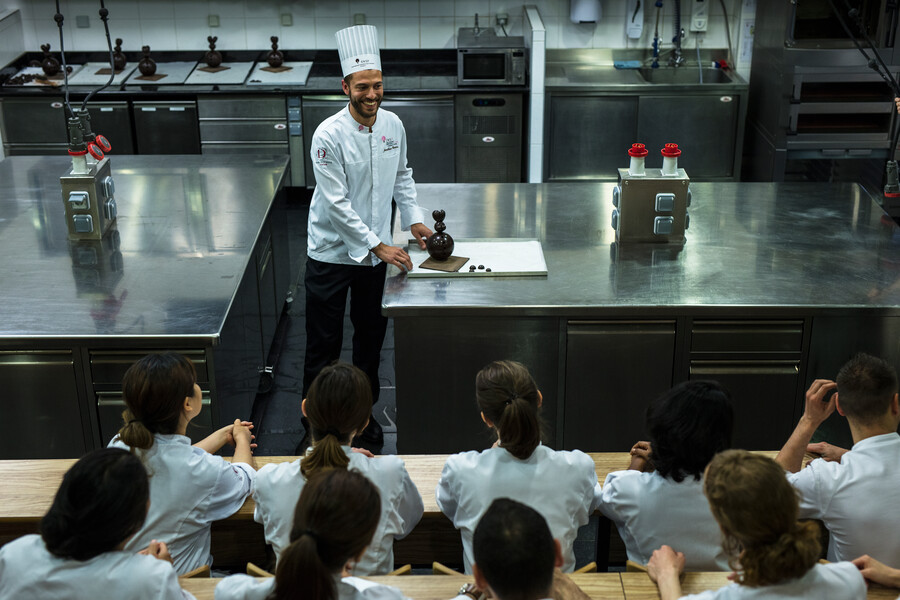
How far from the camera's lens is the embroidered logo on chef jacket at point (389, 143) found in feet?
12.2

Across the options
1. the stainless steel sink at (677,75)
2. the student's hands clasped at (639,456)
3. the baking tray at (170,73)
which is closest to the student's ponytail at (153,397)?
the student's hands clasped at (639,456)

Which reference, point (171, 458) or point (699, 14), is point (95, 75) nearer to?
point (699, 14)

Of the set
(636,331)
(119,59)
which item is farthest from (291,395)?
(119,59)

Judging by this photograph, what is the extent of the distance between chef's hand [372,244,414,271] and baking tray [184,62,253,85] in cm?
322

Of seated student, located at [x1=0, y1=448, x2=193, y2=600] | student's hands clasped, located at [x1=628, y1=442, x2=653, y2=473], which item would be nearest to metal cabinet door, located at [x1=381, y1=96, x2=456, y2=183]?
student's hands clasped, located at [x1=628, y1=442, x2=653, y2=473]

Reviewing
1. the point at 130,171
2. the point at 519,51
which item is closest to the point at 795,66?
the point at 519,51

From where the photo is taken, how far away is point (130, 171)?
479 cm

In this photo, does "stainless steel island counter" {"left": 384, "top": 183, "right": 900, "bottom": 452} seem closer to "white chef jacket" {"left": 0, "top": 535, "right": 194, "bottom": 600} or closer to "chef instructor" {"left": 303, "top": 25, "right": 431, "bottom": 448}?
"chef instructor" {"left": 303, "top": 25, "right": 431, "bottom": 448}

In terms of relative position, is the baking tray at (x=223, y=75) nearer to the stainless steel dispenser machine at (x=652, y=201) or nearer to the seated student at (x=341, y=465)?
the stainless steel dispenser machine at (x=652, y=201)

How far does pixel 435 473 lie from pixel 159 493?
737 millimetres

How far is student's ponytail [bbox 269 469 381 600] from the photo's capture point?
5.57ft

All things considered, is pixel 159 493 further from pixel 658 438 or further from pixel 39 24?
pixel 39 24

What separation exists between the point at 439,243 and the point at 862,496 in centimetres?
176

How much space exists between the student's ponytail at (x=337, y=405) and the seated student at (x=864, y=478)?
3.40 ft
